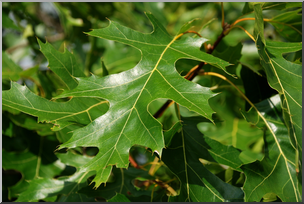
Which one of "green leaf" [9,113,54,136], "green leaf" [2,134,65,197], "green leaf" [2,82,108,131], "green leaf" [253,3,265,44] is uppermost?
"green leaf" [253,3,265,44]

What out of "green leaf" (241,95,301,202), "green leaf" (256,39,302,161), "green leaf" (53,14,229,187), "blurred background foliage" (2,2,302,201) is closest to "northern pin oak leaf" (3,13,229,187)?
"green leaf" (53,14,229,187)

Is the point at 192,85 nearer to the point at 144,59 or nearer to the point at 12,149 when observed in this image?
the point at 144,59

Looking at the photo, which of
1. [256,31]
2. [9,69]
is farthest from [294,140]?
[9,69]

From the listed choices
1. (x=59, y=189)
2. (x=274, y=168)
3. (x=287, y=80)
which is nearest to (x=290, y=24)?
(x=287, y=80)

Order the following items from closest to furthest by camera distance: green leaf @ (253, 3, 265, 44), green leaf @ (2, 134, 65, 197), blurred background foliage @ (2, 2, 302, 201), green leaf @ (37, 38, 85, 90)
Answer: green leaf @ (253, 3, 265, 44), green leaf @ (37, 38, 85, 90), blurred background foliage @ (2, 2, 302, 201), green leaf @ (2, 134, 65, 197)

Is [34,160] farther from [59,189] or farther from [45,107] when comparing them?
[45,107]

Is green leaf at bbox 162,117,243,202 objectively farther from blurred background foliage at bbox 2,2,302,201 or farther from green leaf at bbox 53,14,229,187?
green leaf at bbox 53,14,229,187

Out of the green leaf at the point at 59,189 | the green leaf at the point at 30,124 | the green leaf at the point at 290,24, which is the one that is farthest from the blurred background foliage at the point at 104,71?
the green leaf at the point at 59,189
